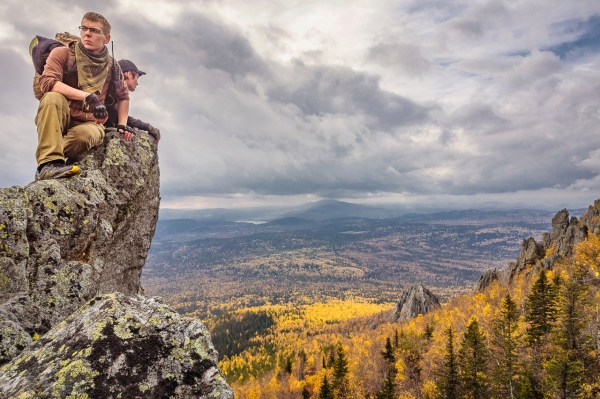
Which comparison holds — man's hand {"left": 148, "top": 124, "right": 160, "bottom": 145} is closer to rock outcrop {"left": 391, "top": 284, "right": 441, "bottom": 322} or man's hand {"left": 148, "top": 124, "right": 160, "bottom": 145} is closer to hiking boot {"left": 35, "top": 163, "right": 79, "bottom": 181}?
hiking boot {"left": 35, "top": 163, "right": 79, "bottom": 181}

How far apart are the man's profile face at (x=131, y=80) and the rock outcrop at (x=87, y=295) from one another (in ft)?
6.71

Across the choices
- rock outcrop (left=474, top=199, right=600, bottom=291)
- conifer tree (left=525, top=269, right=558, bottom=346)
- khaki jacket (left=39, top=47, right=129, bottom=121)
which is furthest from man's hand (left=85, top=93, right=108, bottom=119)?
rock outcrop (left=474, top=199, right=600, bottom=291)

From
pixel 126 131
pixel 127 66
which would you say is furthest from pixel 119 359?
pixel 127 66

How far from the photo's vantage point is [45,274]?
22.5 ft

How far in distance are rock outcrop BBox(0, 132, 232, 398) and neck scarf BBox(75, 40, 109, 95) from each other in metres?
1.78

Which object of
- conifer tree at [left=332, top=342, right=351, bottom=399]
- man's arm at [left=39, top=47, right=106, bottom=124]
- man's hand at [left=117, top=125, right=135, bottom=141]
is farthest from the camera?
conifer tree at [left=332, top=342, right=351, bottom=399]

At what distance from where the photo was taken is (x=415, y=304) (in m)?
133

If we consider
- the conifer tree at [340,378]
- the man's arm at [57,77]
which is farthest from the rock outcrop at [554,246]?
the man's arm at [57,77]

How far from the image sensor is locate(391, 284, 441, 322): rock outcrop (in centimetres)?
13000

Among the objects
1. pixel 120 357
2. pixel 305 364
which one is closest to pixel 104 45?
pixel 120 357

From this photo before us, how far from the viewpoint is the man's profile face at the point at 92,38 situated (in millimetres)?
8969

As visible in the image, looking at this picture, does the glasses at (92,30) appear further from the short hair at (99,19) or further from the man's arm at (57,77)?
the man's arm at (57,77)

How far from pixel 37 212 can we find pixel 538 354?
60.8 meters

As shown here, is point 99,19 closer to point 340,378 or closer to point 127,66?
point 127,66
